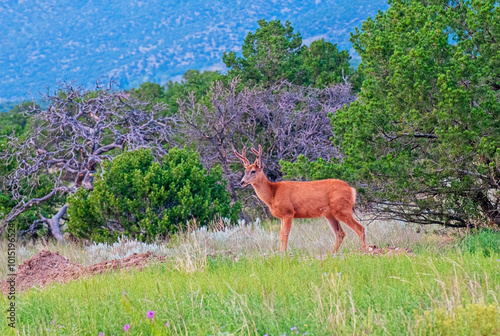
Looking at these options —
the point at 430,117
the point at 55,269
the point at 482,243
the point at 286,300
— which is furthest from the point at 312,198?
the point at 55,269

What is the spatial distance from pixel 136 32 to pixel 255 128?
334ft

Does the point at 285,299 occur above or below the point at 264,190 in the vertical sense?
below

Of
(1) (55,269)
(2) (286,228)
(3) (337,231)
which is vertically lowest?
(1) (55,269)

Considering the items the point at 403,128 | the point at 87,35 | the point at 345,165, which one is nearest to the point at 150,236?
the point at 345,165

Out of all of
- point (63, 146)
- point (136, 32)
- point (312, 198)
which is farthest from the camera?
point (136, 32)

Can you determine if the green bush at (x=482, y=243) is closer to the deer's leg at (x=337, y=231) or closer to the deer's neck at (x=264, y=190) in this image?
the deer's leg at (x=337, y=231)

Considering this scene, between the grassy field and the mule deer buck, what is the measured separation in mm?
1303

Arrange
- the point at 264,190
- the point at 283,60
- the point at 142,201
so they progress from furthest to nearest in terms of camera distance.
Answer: the point at 283,60 → the point at 142,201 → the point at 264,190

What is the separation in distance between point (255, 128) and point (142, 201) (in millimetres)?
5206

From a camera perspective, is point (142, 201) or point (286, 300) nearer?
point (286, 300)

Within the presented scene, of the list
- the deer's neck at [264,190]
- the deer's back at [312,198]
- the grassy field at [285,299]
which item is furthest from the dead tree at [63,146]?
the grassy field at [285,299]

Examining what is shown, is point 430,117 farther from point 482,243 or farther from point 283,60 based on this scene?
point 283,60

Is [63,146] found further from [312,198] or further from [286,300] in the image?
[286,300]

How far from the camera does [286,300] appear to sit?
524 cm
